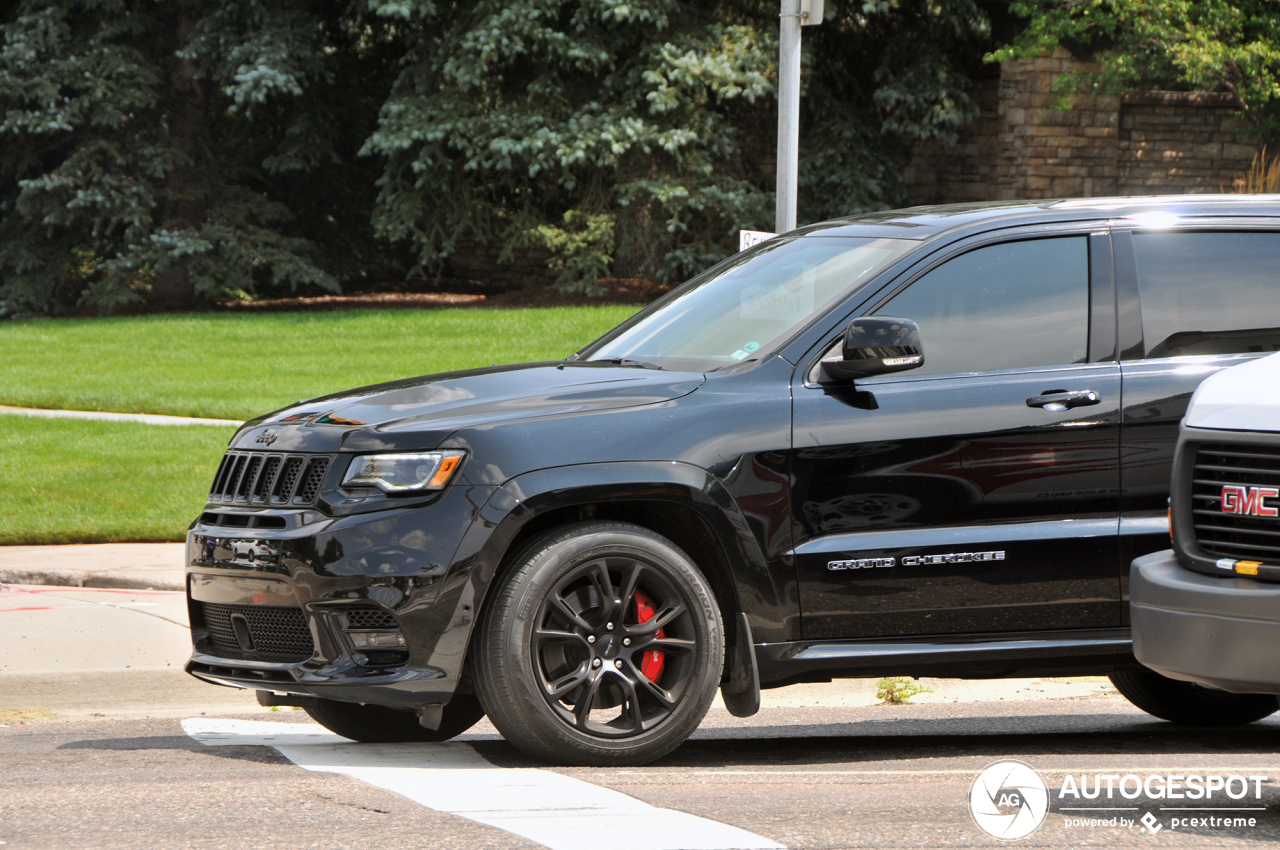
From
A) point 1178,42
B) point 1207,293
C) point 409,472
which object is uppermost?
point 1178,42

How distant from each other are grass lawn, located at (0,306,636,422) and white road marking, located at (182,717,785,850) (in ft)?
36.8

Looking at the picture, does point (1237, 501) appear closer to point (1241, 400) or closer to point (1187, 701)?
point (1241, 400)

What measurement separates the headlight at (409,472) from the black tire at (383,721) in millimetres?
1260

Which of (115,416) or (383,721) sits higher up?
(383,721)

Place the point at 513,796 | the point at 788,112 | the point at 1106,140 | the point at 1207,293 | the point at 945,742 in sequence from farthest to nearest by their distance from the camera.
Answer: the point at 1106,140 → the point at 788,112 → the point at 945,742 → the point at 1207,293 → the point at 513,796

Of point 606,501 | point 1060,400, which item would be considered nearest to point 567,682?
point 606,501

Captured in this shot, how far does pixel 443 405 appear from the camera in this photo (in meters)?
5.51

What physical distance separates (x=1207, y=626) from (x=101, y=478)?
1065cm

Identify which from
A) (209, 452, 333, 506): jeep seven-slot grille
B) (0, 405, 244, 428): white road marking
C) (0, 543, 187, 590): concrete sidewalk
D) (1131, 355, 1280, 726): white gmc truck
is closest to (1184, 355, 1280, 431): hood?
(1131, 355, 1280, 726): white gmc truck

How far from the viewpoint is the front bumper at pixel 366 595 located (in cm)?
516

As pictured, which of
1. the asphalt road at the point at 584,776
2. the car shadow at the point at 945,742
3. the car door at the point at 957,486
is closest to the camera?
the asphalt road at the point at 584,776

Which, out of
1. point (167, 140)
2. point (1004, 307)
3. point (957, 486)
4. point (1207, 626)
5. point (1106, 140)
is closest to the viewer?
point (1207, 626)

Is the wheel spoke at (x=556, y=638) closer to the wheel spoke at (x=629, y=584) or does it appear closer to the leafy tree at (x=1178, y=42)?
the wheel spoke at (x=629, y=584)

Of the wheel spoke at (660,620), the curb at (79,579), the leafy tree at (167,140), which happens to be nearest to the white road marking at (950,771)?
the wheel spoke at (660,620)
